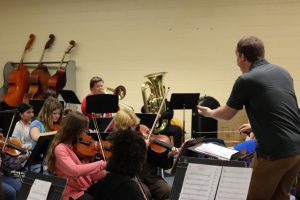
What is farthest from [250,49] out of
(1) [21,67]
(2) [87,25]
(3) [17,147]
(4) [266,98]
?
(1) [21,67]

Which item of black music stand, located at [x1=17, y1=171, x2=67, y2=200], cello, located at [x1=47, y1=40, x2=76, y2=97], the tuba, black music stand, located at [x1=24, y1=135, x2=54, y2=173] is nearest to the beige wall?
cello, located at [x1=47, y1=40, x2=76, y2=97]

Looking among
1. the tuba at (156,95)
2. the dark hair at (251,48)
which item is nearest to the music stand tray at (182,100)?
the tuba at (156,95)

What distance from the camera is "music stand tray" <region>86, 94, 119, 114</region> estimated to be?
208 inches

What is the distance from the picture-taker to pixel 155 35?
814 cm

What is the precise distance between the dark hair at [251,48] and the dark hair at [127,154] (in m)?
0.92

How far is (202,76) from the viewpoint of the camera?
7.86 meters

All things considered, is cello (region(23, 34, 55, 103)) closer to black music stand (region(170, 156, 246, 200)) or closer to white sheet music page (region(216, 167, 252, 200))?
black music stand (region(170, 156, 246, 200))

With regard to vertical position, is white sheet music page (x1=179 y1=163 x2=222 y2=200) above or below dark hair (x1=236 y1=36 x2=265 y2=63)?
below

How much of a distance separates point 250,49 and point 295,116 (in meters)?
0.52

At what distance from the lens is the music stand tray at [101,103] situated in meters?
5.27

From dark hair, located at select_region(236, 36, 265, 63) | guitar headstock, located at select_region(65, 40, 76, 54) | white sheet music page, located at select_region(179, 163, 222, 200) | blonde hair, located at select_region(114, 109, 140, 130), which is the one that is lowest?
blonde hair, located at select_region(114, 109, 140, 130)

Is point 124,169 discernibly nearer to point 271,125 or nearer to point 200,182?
point 200,182

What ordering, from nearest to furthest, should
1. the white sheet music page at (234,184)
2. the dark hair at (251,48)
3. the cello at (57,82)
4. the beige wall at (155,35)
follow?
the white sheet music page at (234,184), the dark hair at (251,48), the beige wall at (155,35), the cello at (57,82)

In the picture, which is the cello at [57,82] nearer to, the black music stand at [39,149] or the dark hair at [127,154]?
the black music stand at [39,149]
